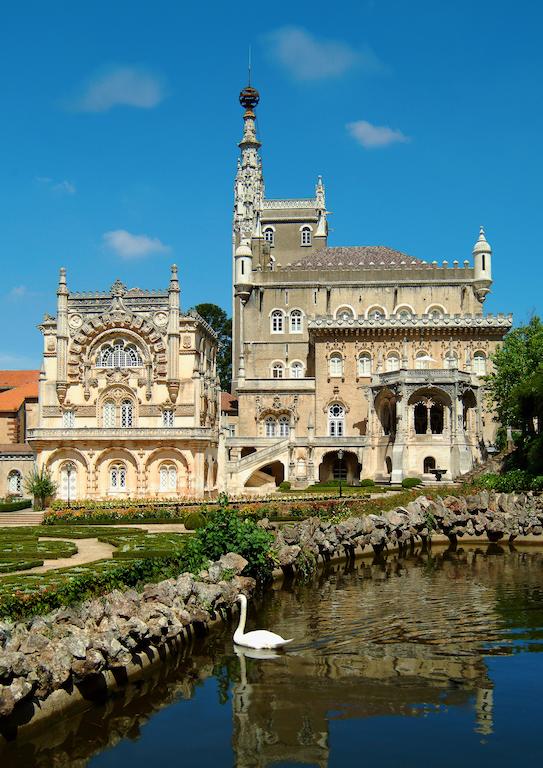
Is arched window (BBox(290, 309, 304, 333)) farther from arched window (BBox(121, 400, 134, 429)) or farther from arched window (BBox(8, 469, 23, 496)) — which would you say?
arched window (BBox(8, 469, 23, 496))

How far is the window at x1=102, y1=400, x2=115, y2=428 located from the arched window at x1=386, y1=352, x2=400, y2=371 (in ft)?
69.8

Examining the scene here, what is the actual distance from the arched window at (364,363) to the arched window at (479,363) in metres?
7.82

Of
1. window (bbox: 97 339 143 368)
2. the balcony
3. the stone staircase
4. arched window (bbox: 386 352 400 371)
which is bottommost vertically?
the stone staircase

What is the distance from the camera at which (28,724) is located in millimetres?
13398

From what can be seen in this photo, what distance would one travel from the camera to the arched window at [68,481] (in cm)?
5306

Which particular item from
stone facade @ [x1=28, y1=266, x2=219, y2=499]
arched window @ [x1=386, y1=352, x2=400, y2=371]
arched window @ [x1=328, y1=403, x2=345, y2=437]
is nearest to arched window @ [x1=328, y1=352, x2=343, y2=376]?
arched window @ [x1=328, y1=403, x2=345, y2=437]

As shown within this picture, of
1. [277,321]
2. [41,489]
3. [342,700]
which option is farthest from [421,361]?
[342,700]

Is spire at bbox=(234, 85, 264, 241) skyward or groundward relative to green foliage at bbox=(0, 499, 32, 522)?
skyward

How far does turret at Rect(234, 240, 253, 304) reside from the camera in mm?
68562

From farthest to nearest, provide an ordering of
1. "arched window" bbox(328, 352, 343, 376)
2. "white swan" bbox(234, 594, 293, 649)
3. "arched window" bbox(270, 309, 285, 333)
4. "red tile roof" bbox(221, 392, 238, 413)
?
"red tile roof" bbox(221, 392, 238, 413), "arched window" bbox(270, 309, 285, 333), "arched window" bbox(328, 352, 343, 376), "white swan" bbox(234, 594, 293, 649)

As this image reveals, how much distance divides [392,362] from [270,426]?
10.4 m

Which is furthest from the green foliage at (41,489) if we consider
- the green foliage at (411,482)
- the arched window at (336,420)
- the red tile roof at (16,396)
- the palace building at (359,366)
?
the arched window at (336,420)

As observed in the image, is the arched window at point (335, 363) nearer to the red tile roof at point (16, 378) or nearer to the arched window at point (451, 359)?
the arched window at point (451, 359)

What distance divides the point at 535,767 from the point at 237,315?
68297 mm
